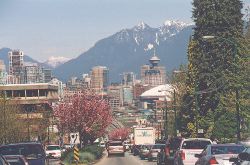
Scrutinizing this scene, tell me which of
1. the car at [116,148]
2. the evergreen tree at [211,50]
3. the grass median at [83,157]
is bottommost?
the car at [116,148]

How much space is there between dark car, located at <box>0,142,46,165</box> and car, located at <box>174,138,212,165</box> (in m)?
6.11

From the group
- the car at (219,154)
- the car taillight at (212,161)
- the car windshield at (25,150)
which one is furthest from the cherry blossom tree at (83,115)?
the car taillight at (212,161)

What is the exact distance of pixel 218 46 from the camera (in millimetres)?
76438

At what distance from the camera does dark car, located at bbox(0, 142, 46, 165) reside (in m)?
31.9

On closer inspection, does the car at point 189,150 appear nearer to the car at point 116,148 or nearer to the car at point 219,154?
the car at point 219,154

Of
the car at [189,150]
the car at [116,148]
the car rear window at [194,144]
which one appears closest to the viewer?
the car at [189,150]

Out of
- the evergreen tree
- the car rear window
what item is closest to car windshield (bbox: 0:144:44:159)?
the car rear window

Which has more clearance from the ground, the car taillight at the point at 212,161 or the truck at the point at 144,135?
the car taillight at the point at 212,161

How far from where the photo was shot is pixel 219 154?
1008 inches

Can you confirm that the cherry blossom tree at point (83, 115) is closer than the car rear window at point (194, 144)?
No

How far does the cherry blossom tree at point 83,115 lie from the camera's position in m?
79.9

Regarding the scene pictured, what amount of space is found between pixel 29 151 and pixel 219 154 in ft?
33.0

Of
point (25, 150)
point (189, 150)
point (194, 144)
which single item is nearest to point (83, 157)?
point (194, 144)

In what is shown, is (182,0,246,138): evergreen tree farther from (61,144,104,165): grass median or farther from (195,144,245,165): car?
(195,144,245,165): car
